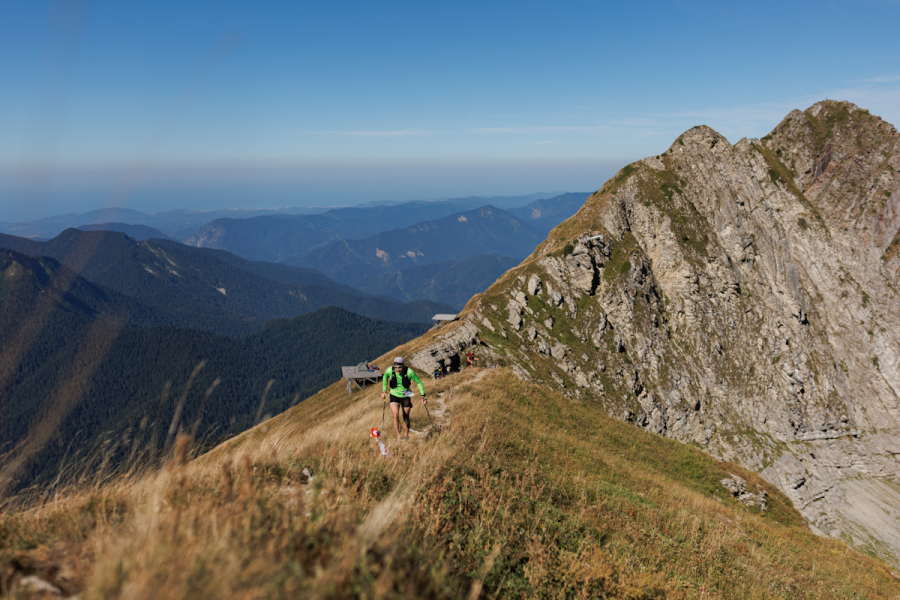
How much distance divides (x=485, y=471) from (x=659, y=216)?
79086mm

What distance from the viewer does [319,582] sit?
3.01 meters

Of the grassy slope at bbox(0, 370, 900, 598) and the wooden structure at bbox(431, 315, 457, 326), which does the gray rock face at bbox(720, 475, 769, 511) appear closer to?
the grassy slope at bbox(0, 370, 900, 598)

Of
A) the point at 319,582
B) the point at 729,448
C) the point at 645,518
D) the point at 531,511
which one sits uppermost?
the point at 319,582

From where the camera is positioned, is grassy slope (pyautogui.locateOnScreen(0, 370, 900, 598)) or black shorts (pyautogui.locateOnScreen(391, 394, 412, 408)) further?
black shorts (pyautogui.locateOnScreen(391, 394, 412, 408))

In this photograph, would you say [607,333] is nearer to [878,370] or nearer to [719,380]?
[719,380]

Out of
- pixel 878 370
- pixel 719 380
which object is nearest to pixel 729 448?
pixel 719 380

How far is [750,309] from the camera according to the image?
247 feet

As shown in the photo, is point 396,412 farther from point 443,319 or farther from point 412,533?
point 443,319

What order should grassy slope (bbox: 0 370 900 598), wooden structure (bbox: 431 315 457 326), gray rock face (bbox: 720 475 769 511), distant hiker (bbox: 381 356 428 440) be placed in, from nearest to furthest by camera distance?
grassy slope (bbox: 0 370 900 598), distant hiker (bbox: 381 356 428 440), gray rock face (bbox: 720 475 769 511), wooden structure (bbox: 431 315 457 326)

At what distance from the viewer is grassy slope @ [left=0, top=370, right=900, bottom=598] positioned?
324 centimetres

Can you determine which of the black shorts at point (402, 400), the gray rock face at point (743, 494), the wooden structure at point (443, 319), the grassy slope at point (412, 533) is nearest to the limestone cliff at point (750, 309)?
the wooden structure at point (443, 319)

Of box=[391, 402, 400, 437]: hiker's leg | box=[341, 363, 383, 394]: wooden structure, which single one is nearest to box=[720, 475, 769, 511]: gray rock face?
box=[391, 402, 400, 437]: hiker's leg

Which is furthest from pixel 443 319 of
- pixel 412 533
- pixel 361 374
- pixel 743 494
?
pixel 412 533

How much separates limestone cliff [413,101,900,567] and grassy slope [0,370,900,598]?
3325 centimetres
